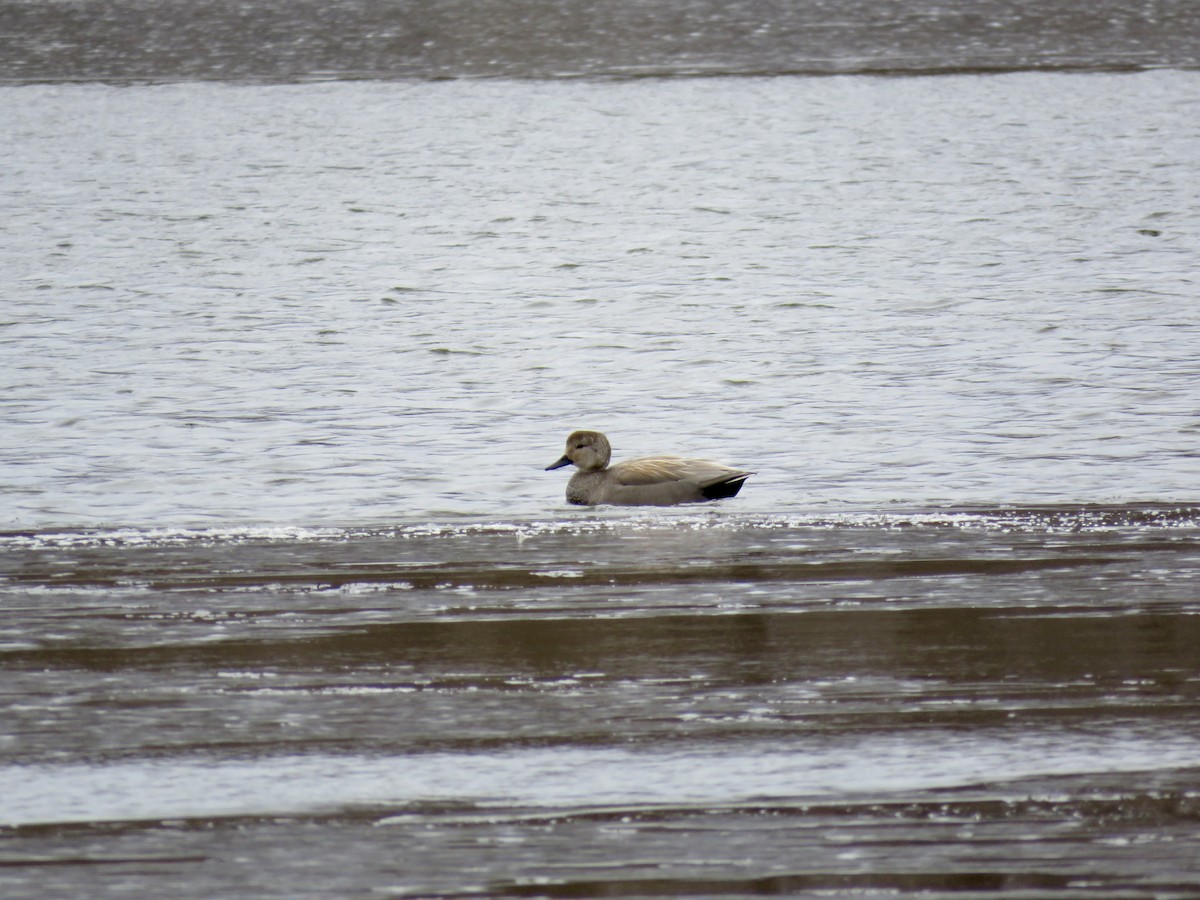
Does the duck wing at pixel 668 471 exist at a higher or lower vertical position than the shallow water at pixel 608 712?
lower

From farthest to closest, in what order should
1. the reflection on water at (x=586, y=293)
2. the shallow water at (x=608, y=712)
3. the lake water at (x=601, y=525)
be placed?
the reflection on water at (x=586, y=293)
the lake water at (x=601, y=525)
the shallow water at (x=608, y=712)

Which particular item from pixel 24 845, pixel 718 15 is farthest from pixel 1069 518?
pixel 718 15

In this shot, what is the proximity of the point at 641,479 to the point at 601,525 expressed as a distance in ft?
2.12

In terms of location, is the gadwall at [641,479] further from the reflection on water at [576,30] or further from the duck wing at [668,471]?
the reflection on water at [576,30]

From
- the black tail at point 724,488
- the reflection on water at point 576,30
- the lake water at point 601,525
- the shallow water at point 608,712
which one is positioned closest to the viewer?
the shallow water at point 608,712

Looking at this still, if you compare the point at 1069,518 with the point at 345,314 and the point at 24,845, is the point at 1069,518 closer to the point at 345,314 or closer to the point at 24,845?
the point at 24,845

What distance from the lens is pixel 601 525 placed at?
287 inches

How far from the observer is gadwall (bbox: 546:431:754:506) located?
7727 millimetres

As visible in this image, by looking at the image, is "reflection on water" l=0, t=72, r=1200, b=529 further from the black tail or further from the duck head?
the duck head

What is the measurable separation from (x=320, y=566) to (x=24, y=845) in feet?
8.49

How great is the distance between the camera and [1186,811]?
3.98 metres

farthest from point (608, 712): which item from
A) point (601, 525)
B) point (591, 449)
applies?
point (591, 449)

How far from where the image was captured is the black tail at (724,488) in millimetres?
7699

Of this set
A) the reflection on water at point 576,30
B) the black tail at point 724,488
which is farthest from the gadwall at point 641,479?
the reflection on water at point 576,30
